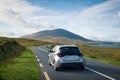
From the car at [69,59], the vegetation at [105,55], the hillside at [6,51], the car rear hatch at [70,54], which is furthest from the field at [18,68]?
the vegetation at [105,55]

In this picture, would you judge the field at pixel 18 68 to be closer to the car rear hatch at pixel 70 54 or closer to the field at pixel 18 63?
the field at pixel 18 63

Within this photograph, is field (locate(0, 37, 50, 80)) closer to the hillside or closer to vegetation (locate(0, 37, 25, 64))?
vegetation (locate(0, 37, 25, 64))

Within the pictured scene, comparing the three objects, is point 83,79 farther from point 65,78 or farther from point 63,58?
point 63,58

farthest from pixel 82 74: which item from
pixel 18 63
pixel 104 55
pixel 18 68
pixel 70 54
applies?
pixel 104 55

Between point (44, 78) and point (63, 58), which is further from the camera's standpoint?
point (63, 58)

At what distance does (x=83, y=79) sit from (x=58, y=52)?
476 centimetres

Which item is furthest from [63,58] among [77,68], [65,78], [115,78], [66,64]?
[115,78]

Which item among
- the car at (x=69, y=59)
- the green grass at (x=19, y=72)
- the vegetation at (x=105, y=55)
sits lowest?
the vegetation at (x=105, y=55)

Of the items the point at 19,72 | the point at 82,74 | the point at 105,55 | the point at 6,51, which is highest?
the point at 6,51

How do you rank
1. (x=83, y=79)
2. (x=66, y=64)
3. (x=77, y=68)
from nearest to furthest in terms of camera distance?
(x=83, y=79)
(x=66, y=64)
(x=77, y=68)

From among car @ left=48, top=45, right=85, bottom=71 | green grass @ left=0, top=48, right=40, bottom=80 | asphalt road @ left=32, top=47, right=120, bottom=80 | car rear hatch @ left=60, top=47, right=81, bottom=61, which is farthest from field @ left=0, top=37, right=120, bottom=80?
car rear hatch @ left=60, top=47, right=81, bottom=61

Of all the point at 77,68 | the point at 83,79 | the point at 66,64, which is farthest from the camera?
the point at 77,68

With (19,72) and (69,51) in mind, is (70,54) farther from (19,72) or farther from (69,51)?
(19,72)

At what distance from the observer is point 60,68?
16406mm
